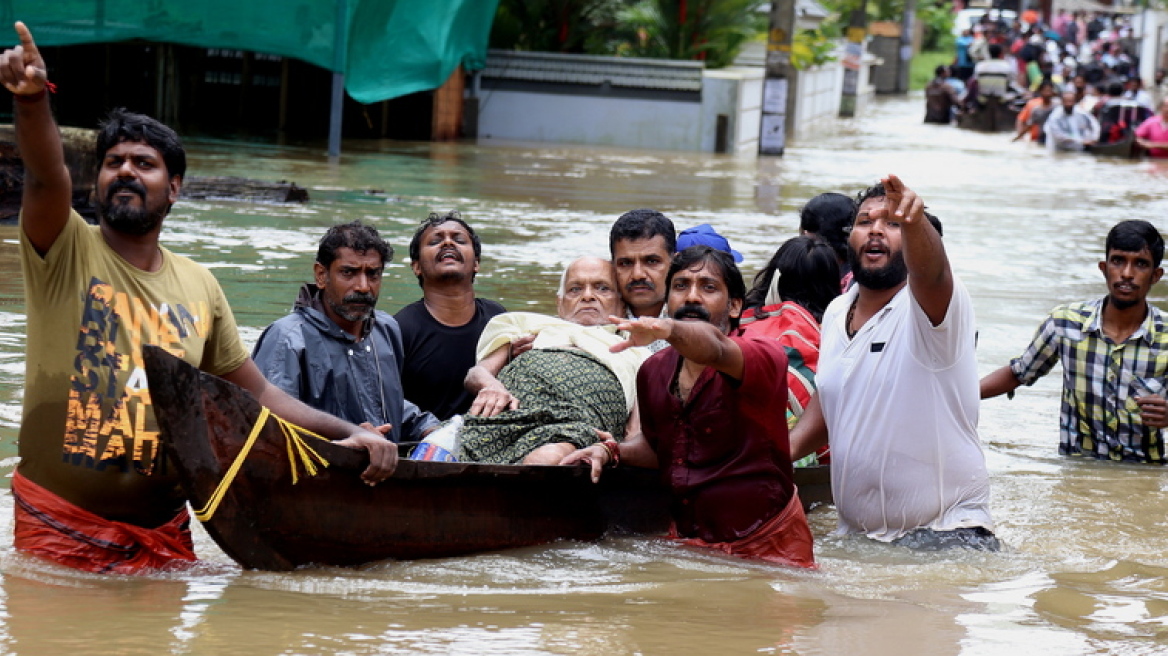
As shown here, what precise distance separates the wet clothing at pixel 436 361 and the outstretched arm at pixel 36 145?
2.33m

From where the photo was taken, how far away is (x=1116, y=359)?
286 inches

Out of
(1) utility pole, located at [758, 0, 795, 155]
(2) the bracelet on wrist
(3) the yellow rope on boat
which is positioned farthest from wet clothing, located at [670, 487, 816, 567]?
(1) utility pole, located at [758, 0, 795, 155]

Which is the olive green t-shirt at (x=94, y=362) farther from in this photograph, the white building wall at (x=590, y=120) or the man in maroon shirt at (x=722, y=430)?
the white building wall at (x=590, y=120)

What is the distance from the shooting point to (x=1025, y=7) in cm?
7431

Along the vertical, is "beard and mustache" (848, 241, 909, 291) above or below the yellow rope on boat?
above

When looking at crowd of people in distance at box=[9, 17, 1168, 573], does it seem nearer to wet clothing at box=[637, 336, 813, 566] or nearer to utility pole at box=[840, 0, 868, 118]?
wet clothing at box=[637, 336, 813, 566]

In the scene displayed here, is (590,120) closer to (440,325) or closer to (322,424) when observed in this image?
(440,325)

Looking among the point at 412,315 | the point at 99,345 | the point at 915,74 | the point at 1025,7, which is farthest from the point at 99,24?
the point at 1025,7

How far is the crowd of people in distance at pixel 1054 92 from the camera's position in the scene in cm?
2895

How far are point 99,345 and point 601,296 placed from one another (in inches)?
93.2

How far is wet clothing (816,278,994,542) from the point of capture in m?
5.29

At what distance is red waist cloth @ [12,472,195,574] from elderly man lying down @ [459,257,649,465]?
1.41 meters

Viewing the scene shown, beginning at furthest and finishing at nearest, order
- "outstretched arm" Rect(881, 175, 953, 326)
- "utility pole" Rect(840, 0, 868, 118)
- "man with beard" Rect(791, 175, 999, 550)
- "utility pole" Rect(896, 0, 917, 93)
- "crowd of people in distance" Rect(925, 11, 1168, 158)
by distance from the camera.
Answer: "utility pole" Rect(896, 0, 917, 93) < "utility pole" Rect(840, 0, 868, 118) < "crowd of people in distance" Rect(925, 11, 1168, 158) < "man with beard" Rect(791, 175, 999, 550) < "outstretched arm" Rect(881, 175, 953, 326)

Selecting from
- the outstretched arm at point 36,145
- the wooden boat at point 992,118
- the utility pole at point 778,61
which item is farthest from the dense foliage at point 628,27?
the outstretched arm at point 36,145
